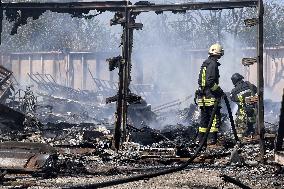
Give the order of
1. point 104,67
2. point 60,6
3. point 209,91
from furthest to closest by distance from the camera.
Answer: point 104,67
point 60,6
point 209,91

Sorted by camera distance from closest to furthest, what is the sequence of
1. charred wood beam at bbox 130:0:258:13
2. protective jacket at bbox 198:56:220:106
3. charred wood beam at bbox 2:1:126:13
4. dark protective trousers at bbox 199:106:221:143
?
dark protective trousers at bbox 199:106:221:143, charred wood beam at bbox 130:0:258:13, protective jacket at bbox 198:56:220:106, charred wood beam at bbox 2:1:126:13

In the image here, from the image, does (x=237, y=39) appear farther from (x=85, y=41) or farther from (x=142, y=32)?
(x=85, y=41)

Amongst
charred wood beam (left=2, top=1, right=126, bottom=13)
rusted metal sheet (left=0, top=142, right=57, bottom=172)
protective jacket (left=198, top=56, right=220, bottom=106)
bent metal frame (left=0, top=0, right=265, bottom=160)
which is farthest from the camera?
charred wood beam (left=2, top=1, right=126, bottom=13)

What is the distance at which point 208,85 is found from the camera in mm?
10953

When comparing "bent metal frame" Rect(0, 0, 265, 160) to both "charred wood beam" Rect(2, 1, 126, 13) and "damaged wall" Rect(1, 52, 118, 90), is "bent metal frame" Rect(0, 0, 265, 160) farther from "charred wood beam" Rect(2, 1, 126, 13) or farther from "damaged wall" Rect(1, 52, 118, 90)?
"damaged wall" Rect(1, 52, 118, 90)

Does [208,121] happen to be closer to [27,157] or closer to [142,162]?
[142,162]

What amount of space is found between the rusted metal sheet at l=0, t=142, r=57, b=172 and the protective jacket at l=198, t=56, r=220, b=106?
174 inches

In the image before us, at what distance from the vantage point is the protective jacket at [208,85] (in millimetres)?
10805

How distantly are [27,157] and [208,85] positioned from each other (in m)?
5.12

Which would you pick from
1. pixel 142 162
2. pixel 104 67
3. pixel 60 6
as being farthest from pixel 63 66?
pixel 142 162

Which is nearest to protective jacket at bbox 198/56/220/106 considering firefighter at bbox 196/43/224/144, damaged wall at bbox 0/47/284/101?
firefighter at bbox 196/43/224/144

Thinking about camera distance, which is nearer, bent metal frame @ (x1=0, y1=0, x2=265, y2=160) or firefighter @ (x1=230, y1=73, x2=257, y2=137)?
bent metal frame @ (x1=0, y1=0, x2=265, y2=160)

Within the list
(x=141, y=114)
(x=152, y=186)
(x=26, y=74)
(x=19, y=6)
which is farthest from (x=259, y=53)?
(x=26, y=74)

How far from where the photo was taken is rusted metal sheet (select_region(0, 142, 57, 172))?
22.5 ft
